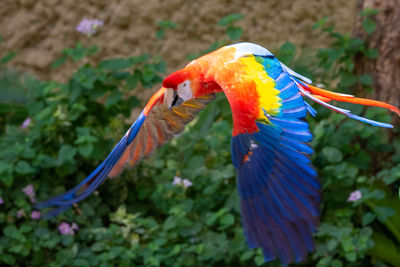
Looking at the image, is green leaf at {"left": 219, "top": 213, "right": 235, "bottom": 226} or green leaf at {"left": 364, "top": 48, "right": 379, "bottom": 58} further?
green leaf at {"left": 364, "top": 48, "right": 379, "bottom": 58}

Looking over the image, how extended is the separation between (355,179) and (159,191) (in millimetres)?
808

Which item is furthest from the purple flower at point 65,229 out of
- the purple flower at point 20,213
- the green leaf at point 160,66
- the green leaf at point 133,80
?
the green leaf at point 160,66

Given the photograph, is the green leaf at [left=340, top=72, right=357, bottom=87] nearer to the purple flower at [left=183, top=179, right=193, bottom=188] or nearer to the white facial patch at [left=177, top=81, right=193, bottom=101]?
the purple flower at [left=183, top=179, right=193, bottom=188]

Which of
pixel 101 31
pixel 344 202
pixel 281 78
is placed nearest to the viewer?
pixel 281 78

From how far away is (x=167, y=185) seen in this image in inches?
93.6

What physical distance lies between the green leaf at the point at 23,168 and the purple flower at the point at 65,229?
26 cm

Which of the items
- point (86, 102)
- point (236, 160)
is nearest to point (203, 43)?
point (86, 102)

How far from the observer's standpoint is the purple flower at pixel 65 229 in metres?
2.38

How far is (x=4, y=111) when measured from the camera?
2.86m

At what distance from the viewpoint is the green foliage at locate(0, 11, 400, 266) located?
2.12 m

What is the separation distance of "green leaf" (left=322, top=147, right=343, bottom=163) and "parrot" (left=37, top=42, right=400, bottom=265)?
108 cm

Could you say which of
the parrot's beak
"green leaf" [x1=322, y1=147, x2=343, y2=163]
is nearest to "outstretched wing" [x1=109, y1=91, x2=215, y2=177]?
the parrot's beak

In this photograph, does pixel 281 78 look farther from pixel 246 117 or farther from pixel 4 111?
pixel 4 111

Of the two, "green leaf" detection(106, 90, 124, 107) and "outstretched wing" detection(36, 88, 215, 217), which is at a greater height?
"outstretched wing" detection(36, 88, 215, 217)
